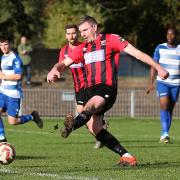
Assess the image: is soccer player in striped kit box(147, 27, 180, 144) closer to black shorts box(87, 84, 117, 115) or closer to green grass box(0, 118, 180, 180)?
green grass box(0, 118, 180, 180)

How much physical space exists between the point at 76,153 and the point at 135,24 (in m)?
37.1

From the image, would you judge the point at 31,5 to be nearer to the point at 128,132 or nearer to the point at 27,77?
the point at 27,77

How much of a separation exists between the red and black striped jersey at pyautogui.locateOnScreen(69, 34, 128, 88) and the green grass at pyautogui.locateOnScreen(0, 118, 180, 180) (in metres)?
1.13

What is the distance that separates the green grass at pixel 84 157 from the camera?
350 inches

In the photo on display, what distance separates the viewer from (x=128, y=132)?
18000 millimetres

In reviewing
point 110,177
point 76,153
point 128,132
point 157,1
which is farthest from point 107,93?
point 157,1

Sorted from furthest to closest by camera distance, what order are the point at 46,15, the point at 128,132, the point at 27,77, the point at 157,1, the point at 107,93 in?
1. the point at 46,15
2. the point at 157,1
3. the point at 27,77
4. the point at 128,132
5. the point at 107,93

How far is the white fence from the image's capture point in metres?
23.6

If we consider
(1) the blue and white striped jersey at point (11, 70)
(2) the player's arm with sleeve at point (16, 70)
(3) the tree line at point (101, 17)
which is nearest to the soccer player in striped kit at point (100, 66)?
(2) the player's arm with sleeve at point (16, 70)

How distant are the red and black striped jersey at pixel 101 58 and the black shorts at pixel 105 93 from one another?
76 mm

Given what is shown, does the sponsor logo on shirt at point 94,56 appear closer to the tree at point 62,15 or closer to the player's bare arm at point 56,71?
the player's bare arm at point 56,71

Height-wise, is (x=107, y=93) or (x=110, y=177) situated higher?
(x=107, y=93)

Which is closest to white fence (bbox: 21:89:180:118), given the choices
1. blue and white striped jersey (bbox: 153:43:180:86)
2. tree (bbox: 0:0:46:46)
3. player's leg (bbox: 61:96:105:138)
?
blue and white striped jersey (bbox: 153:43:180:86)

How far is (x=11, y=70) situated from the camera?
47.0 feet
